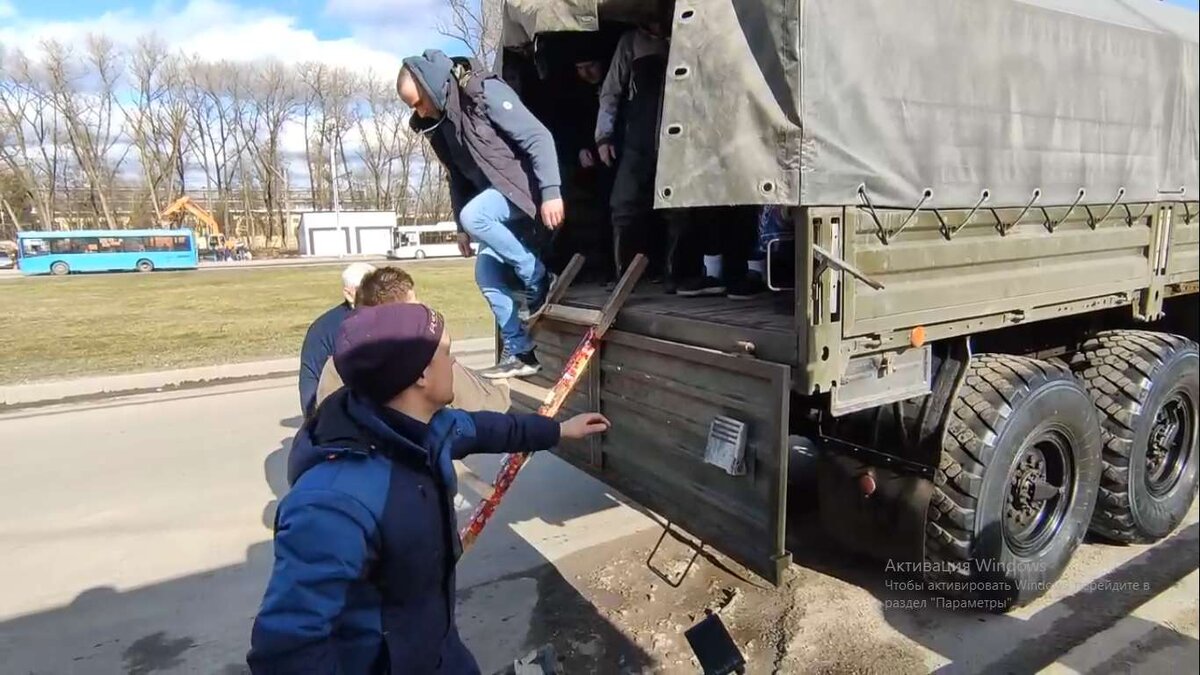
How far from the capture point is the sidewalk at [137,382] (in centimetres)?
782

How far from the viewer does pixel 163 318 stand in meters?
11.2

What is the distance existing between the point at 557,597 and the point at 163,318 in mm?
9745

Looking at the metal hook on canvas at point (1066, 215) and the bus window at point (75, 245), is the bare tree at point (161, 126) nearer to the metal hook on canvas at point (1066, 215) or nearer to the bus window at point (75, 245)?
the bus window at point (75, 245)

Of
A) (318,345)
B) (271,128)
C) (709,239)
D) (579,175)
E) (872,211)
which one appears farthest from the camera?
(271,128)

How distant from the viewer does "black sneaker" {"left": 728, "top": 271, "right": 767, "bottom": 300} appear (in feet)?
12.0

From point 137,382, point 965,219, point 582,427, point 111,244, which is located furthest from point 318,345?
point 111,244

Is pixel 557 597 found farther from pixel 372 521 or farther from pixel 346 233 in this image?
pixel 346 233

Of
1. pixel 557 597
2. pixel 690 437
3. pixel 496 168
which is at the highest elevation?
pixel 496 168

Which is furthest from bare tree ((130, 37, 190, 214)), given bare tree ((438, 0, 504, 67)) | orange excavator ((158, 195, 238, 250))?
bare tree ((438, 0, 504, 67))

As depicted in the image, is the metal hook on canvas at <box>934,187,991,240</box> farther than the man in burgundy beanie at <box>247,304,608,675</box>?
Yes

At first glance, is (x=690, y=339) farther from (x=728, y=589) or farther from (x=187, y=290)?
(x=187, y=290)

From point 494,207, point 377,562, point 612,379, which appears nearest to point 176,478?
point 494,207

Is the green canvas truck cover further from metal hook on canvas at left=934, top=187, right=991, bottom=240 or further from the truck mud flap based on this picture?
the truck mud flap

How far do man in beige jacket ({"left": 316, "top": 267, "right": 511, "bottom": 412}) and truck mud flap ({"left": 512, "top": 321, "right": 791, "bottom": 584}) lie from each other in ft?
0.48
